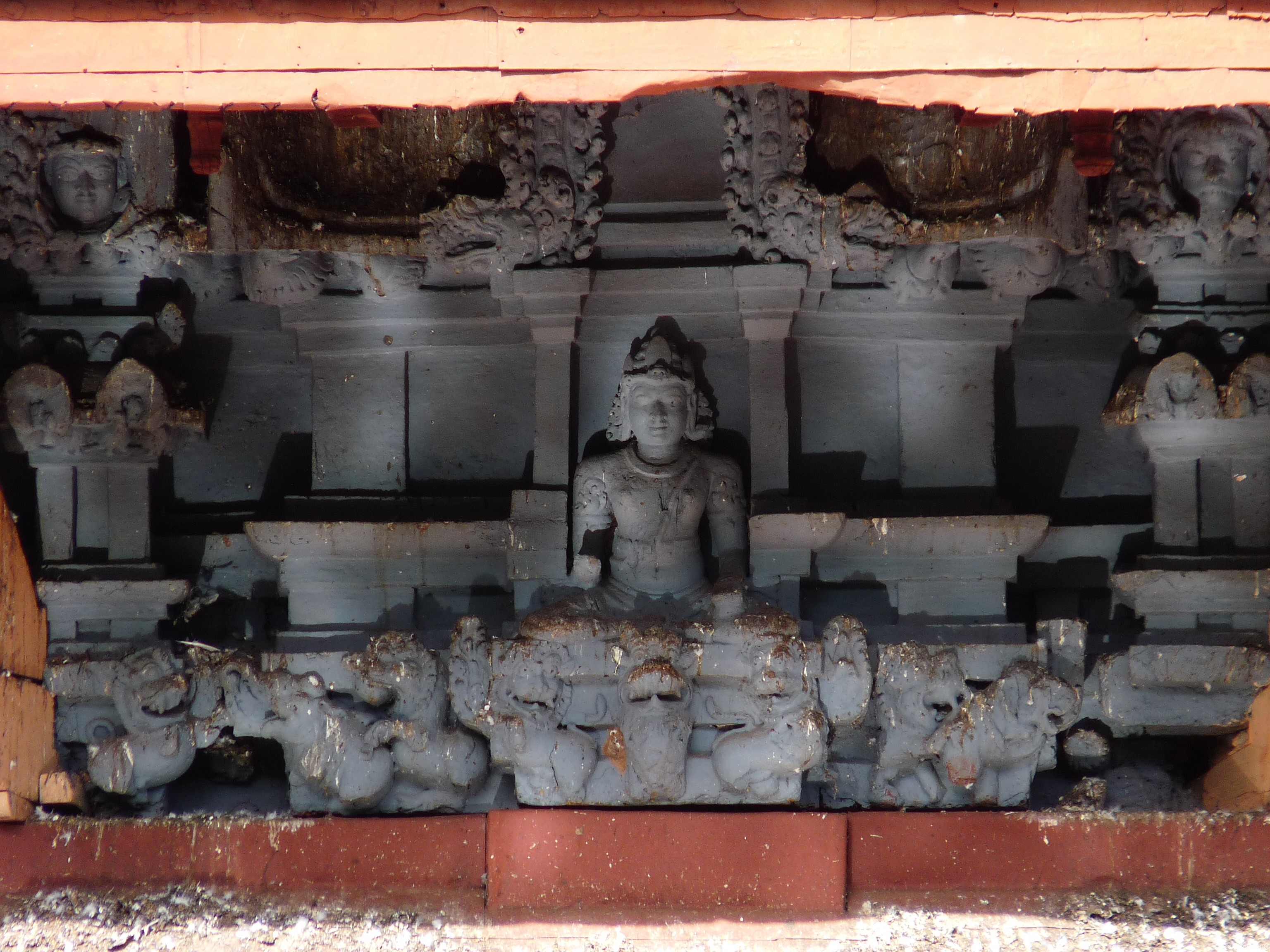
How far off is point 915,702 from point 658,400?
1.44 metres

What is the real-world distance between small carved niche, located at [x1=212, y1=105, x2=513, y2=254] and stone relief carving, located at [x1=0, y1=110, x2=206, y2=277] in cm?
24

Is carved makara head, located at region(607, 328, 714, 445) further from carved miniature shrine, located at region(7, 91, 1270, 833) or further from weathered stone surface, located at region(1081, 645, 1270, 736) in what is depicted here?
weathered stone surface, located at region(1081, 645, 1270, 736)

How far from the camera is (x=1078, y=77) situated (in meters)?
3.67

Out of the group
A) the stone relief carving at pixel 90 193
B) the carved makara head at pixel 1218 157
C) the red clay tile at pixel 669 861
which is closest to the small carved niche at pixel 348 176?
the stone relief carving at pixel 90 193

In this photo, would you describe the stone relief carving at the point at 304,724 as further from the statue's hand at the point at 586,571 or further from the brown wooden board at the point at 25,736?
the statue's hand at the point at 586,571

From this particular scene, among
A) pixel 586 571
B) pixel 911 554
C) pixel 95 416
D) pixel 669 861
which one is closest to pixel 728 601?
pixel 586 571

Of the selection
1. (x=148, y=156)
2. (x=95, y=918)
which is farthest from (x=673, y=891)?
(x=148, y=156)

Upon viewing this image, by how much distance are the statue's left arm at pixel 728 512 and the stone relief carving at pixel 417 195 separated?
3.23 ft

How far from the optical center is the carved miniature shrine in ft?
16.0

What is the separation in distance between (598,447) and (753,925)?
6.16 feet

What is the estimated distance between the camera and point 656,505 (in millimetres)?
5090

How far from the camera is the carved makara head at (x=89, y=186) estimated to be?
16.8 feet

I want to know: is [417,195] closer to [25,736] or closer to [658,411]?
[658,411]

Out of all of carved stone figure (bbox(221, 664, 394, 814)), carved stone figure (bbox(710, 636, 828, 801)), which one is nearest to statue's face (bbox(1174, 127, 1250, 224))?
carved stone figure (bbox(710, 636, 828, 801))
